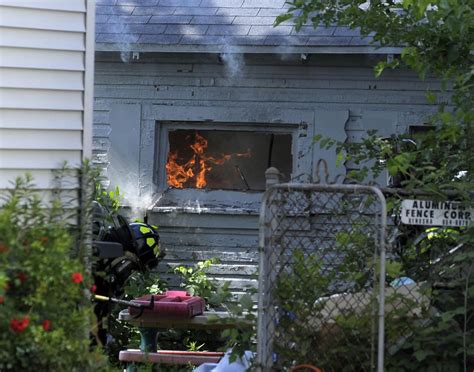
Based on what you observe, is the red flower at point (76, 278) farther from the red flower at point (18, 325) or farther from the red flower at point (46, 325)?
the red flower at point (18, 325)

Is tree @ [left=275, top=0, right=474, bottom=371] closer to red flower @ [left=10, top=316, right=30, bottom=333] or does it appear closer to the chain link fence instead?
the chain link fence

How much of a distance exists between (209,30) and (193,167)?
152 centimetres

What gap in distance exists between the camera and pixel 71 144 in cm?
586

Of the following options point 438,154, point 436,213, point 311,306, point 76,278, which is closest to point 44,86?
point 76,278

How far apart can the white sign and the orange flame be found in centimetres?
520

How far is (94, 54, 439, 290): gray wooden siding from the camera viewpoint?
10.9 metres

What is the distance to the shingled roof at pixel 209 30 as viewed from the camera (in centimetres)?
1078

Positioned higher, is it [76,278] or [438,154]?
[438,154]

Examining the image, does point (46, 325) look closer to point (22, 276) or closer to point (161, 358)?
point (22, 276)

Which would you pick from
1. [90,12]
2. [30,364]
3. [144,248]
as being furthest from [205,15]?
[30,364]

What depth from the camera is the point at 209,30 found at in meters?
11.2

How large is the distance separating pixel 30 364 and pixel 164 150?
666 centimetres

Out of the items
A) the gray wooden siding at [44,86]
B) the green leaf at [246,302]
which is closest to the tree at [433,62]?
the green leaf at [246,302]

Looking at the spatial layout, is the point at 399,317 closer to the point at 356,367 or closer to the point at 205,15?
the point at 356,367
